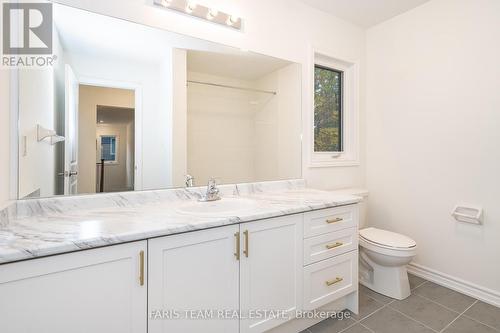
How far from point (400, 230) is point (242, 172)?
5.44 feet

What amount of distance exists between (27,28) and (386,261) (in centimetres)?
259

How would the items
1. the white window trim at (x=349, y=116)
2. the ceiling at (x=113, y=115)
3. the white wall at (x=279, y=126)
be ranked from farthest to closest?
the white window trim at (x=349, y=116) < the white wall at (x=279, y=126) < the ceiling at (x=113, y=115)

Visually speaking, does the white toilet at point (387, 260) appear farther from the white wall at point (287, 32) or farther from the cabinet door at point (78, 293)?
the cabinet door at point (78, 293)

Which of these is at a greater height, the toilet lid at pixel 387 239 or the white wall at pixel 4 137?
the white wall at pixel 4 137

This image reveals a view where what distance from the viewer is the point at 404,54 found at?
7.43 ft

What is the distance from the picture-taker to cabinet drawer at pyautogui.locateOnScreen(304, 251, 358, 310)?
1.45m

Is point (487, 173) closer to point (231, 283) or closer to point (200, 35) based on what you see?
point (231, 283)

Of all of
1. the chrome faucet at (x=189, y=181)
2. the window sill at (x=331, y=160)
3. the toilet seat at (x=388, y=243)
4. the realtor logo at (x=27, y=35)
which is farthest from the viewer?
the window sill at (x=331, y=160)

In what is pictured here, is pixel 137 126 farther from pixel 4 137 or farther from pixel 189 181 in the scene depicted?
pixel 4 137

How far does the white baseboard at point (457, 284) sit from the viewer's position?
1.77 m

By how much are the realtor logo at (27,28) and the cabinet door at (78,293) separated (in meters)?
1.00

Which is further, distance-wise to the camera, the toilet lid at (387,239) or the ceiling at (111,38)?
the toilet lid at (387,239)

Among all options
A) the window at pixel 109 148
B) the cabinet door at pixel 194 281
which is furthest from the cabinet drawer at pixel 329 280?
the window at pixel 109 148

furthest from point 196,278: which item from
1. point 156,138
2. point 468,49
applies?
point 468,49
